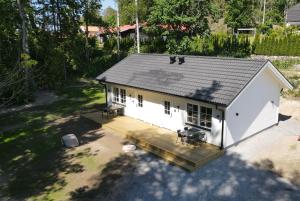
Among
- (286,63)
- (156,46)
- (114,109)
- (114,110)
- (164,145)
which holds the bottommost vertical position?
(164,145)

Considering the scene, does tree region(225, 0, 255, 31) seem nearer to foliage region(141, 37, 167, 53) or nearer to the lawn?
foliage region(141, 37, 167, 53)

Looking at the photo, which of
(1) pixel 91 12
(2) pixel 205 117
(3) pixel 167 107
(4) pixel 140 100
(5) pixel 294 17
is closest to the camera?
(2) pixel 205 117

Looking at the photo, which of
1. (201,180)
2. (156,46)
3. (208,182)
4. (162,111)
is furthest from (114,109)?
(156,46)

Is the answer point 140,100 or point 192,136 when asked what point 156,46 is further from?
point 192,136

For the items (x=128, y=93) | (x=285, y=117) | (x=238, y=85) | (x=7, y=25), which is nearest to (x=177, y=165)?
(x=238, y=85)

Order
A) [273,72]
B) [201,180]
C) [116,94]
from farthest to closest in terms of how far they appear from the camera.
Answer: [116,94] < [273,72] < [201,180]

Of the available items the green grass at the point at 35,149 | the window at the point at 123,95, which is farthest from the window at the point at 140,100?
the green grass at the point at 35,149

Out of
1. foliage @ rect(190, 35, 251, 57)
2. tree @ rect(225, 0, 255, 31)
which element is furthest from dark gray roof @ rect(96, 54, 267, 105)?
tree @ rect(225, 0, 255, 31)
